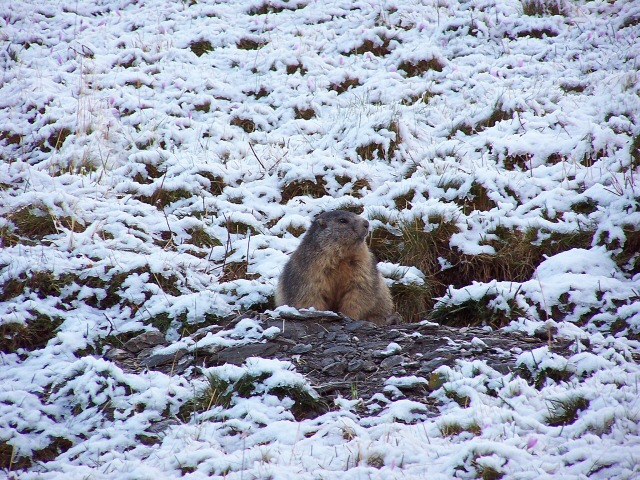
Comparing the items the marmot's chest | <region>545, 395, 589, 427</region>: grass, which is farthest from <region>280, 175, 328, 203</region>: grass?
<region>545, 395, 589, 427</region>: grass

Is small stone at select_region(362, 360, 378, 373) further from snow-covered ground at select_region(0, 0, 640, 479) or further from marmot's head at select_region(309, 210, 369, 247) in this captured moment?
marmot's head at select_region(309, 210, 369, 247)

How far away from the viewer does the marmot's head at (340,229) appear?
7.34 metres

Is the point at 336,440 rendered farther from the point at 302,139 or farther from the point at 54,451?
the point at 302,139

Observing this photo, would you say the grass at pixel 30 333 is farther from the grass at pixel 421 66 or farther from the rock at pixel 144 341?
the grass at pixel 421 66

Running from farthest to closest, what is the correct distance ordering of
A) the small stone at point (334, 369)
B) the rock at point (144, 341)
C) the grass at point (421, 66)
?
the grass at point (421, 66) → the rock at point (144, 341) → the small stone at point (334, 369)

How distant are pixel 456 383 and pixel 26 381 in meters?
4.10

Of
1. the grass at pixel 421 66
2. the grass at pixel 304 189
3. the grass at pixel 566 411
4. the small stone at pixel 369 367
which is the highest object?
the grass at pixel 421 66

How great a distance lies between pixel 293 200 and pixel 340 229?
2381 mm

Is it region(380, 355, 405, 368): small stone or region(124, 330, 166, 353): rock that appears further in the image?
region(124, 330, 166, 353): rock

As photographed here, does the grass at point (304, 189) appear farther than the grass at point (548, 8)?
No

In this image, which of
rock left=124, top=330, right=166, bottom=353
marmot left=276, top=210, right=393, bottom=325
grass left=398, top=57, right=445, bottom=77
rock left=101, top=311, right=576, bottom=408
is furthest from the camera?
grass left=398, top=57, right=445, bottom=77

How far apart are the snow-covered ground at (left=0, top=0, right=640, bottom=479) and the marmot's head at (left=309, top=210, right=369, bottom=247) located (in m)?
1.09

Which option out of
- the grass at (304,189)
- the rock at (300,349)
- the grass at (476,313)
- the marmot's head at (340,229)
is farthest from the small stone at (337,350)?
the grass at (304,189)

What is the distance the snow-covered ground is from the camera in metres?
4.36
